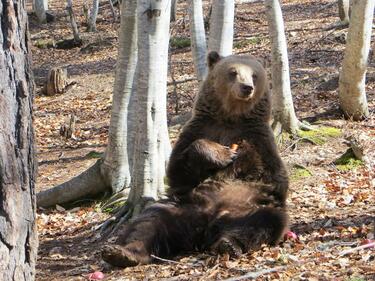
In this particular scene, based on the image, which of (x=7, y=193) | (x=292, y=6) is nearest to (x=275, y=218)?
(x=7, y=193)

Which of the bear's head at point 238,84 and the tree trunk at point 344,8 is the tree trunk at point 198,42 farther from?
the tree trunk at point 344,8

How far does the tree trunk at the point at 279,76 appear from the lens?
11516mm

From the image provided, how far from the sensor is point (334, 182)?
9.40 meters

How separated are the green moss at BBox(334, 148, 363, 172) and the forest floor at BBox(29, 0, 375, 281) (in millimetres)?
34

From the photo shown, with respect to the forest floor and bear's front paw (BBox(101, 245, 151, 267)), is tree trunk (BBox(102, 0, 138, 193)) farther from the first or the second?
bear's front paw (BBox(101, 245, 151, 267))

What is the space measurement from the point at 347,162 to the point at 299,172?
30.7 inches

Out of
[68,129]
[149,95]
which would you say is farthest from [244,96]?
[68,129]

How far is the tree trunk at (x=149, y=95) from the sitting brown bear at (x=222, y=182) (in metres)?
0.44

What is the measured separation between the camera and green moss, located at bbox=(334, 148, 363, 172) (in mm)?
10055

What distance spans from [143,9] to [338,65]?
1123 centimetres

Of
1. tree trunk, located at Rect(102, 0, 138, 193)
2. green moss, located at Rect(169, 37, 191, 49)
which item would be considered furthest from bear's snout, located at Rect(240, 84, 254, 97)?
green moss, located at Rect(169, 37, 191, 49)

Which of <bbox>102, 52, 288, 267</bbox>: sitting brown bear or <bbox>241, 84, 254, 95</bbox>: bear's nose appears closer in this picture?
<bbox>102, 52, 288, 267</bbox>: sitting brown bear

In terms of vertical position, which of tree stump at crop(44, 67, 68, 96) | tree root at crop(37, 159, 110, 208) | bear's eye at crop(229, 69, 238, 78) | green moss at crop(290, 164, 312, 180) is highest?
bear's eye at crop(229, 69, 238, 78)

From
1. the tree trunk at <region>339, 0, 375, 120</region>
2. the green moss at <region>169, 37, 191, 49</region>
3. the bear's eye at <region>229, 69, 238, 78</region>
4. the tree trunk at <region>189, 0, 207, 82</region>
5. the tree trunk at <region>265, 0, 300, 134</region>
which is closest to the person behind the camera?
the bear's eye at <region>229, 69, 238, 78</region>
